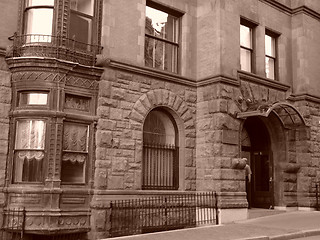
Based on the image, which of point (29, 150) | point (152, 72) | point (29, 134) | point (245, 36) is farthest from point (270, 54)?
point (29, 150)

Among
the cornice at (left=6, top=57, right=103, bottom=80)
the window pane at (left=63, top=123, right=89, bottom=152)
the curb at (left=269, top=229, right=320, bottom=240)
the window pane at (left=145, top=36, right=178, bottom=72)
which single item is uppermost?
the window pane at (left=145, top=36, right=178, bottom=72)

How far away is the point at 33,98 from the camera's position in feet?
39.0

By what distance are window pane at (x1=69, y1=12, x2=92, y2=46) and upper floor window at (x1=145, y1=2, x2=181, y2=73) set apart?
2200 mm

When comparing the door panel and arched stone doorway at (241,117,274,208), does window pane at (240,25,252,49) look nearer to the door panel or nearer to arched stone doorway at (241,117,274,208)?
arched stone doorway at (241,117,274,208)

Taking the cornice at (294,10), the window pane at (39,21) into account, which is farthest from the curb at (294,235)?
the cornice at (294,10)

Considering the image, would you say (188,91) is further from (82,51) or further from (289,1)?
(289,1)

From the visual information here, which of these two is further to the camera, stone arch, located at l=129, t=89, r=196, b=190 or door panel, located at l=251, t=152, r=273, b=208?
door panel, located at l=251, t=152, r=273, b=208

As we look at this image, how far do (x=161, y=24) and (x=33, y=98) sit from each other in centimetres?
547

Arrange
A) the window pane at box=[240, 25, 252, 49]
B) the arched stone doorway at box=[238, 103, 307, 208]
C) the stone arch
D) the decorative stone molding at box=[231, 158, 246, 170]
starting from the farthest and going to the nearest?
the arched stone doorway at box=[238, 103, 307, 208], the window pane at box=[240, 25, 252, 49], the decorative stone molding at box=[231, 158, 246, 170], the stone arch

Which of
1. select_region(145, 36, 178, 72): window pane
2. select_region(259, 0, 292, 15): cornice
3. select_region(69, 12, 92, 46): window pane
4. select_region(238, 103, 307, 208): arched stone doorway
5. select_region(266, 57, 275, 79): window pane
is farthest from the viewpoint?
select_region(266, 57, 275, 79): window pane

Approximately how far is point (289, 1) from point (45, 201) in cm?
1334

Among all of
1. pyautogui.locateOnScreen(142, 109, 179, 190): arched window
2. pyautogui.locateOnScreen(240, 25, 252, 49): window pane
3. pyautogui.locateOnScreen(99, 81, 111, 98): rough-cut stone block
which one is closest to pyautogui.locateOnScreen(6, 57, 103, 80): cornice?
pyautogui.locateOnScreen(99, 81, 111, 98): rough-cut stone block

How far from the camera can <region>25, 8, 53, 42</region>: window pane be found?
1215 centimetres

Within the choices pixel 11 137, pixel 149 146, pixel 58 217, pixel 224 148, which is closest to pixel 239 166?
pixel 224 148
